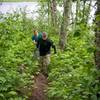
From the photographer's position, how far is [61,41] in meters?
18.0

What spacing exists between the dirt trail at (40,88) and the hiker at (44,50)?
642 mm

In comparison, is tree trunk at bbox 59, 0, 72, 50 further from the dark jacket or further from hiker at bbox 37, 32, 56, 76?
the dark jacket

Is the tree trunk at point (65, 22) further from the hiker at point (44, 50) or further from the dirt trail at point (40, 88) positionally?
the dirt trail at point (40, 88)

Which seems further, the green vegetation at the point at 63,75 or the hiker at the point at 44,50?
the hiker at the point at 44,50

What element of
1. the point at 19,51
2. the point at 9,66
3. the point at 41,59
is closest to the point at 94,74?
the point at 9,66

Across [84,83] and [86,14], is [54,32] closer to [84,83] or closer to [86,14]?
[86,14]

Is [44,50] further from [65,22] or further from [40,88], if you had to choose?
[65,22]

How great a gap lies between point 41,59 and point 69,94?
252 inches

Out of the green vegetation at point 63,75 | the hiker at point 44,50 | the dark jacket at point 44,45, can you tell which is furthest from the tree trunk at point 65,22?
the dark jacket at point 44,45

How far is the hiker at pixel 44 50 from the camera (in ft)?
45.0

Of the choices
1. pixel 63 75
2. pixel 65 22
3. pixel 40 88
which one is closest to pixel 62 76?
pixel 63 75

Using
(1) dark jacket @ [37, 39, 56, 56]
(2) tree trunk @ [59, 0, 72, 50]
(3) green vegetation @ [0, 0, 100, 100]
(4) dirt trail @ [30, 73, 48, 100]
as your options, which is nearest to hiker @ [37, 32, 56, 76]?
(1) dark jacket @ [37, 39, 56, 56]

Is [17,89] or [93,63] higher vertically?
[93,63]

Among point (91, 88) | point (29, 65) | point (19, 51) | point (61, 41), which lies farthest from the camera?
point (61, 41)
